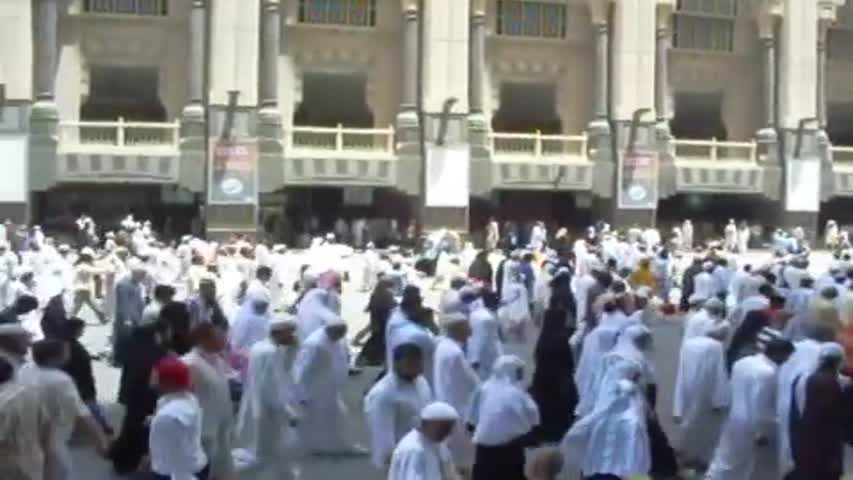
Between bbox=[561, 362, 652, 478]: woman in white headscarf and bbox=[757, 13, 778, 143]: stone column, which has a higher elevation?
bbox=[757, 13, 778, 143]: stone column

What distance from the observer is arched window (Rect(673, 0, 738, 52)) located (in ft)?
150

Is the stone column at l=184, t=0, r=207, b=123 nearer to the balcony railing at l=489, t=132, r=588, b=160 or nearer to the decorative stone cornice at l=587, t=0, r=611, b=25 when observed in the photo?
the balcony railing at l=489, t=132, r=588, b=160

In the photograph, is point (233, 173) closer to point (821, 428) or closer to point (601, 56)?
point (601, 56)

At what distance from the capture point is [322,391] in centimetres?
1239

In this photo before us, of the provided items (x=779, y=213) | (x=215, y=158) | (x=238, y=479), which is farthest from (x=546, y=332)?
(x=779, y=213)

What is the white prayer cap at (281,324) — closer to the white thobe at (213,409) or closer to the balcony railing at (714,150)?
the white thobe at (213,409)

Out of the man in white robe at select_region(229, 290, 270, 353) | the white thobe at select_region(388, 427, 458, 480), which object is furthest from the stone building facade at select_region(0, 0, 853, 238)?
the white thobe at select_region(388, 427, 458, 480)

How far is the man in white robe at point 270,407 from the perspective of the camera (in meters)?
11.6

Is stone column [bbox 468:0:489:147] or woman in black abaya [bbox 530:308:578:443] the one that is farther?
stone column [bbox 468:0:489:147]

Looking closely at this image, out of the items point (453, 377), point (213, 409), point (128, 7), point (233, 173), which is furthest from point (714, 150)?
point (213, 409)

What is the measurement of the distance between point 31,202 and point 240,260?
1443 centimetres

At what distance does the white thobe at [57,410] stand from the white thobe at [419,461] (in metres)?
1.92

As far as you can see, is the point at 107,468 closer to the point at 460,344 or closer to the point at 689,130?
the point at 460,344

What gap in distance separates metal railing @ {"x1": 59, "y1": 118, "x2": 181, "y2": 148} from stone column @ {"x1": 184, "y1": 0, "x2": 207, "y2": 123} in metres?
0.66
